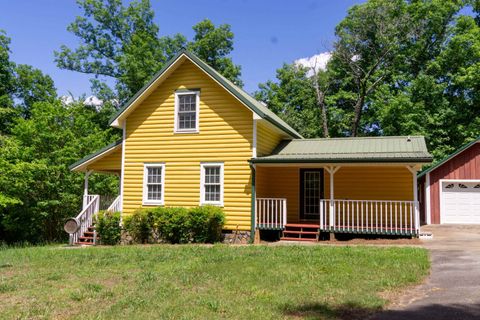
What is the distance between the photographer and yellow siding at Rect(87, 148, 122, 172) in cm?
1795

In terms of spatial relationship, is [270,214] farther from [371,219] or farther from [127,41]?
[127,41]

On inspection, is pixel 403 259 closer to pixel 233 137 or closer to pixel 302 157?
pixel 302 157

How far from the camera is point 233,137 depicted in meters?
15.8

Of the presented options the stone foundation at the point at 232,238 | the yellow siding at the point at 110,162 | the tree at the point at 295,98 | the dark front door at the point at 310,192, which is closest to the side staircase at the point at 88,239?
the stone foundation at the point at 232,238

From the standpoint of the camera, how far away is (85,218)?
17.0m

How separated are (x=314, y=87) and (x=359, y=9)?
7062mm

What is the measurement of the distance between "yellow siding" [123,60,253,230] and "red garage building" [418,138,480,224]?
1073cm

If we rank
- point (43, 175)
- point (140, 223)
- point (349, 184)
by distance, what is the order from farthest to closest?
point (43, 175)
point (349, 184)
point (140, 223)

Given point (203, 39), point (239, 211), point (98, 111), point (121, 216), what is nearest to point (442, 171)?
point (239, 211)

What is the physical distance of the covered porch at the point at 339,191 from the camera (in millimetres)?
14156

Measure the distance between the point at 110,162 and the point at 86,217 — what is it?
2.52 meters

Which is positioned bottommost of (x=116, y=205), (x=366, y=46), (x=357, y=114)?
(x=116, y=205)

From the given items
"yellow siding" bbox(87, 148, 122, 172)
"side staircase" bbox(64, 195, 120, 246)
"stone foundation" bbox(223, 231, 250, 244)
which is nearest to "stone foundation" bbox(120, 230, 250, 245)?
"stone foundation" bbox(223, 231, 250, 244)

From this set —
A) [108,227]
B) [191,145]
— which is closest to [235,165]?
[191,145]
